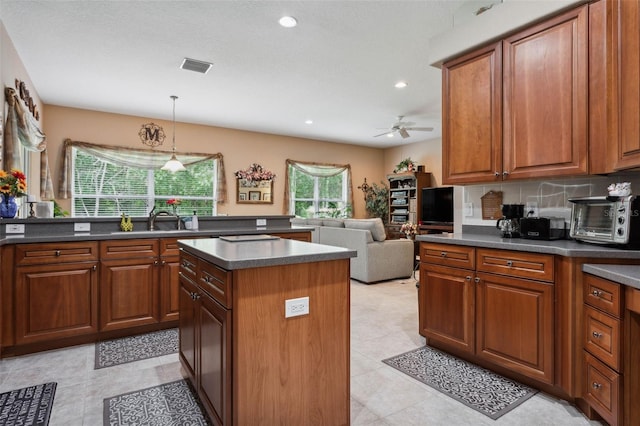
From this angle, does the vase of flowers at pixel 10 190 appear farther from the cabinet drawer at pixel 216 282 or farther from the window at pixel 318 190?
the window at pixel 318 190

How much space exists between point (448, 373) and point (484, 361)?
28cm

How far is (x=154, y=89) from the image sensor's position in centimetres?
475

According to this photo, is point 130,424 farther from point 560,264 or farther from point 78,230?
point 560,264

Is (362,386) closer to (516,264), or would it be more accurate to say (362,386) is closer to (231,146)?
(516,264)

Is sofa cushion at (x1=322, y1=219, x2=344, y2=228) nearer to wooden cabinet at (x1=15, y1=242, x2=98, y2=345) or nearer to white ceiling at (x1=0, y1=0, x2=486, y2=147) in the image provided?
white ceiling at (x1=0, y1=0, x2=486, y2=147)

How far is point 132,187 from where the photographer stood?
245 inches

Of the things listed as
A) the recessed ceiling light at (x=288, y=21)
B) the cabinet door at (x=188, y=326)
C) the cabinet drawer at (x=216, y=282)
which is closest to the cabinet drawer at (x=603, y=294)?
the cabinet drawer at (x=216, y=282)

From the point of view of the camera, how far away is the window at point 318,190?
7.94 m

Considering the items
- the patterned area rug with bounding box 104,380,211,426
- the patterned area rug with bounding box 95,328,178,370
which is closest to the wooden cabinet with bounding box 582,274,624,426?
the patterned area rug with bounding box 104,380,211,426

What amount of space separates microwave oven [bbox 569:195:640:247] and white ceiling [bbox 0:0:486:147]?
1825 mm

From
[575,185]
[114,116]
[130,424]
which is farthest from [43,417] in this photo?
[114,116]

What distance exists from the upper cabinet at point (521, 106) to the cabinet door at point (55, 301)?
10.5 ft

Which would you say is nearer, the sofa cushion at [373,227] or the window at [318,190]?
the sofa cushion at [373,227]

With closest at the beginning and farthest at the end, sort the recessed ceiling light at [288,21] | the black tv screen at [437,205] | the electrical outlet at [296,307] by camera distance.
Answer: the electrical outlet at [296,307] → the recessed ceiling light at [288,21] → the black tv screen at [437,205]
